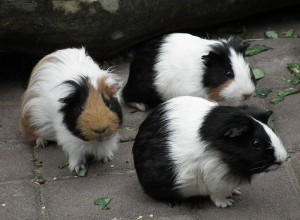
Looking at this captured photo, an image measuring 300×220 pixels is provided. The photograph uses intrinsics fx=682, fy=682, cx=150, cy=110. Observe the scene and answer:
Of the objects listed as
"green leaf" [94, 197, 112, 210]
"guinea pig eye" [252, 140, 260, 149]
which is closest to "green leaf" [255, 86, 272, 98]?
"guinea pig eye" [252, 140, 260, 149]

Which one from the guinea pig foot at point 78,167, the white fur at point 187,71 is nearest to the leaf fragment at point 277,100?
the white fur at point 187,71

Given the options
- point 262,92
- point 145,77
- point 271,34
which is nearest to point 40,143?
point 145,77

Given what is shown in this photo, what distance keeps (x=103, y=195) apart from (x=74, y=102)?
0.57 meters

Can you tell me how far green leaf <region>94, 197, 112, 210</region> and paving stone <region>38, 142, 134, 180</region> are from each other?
→ 330 millimetres

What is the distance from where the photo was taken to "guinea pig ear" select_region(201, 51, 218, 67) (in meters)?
4.49

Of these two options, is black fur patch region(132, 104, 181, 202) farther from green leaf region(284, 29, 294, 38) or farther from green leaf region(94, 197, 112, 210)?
green leaf region(284, 29, 294, 38)

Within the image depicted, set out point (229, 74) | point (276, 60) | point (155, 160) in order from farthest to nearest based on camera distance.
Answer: point (276, 60)
point (229, 74)
point (155, 160)

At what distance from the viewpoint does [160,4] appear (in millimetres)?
5223

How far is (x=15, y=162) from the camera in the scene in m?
4.39

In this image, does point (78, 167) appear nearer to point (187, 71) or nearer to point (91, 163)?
point (91, 163)

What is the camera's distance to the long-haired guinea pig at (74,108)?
3965 millimetres

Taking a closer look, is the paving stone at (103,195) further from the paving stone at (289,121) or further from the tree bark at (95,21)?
the tree bark at (95,21)

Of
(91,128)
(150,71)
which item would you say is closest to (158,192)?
(91,128)

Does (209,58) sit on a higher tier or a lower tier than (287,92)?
higher
